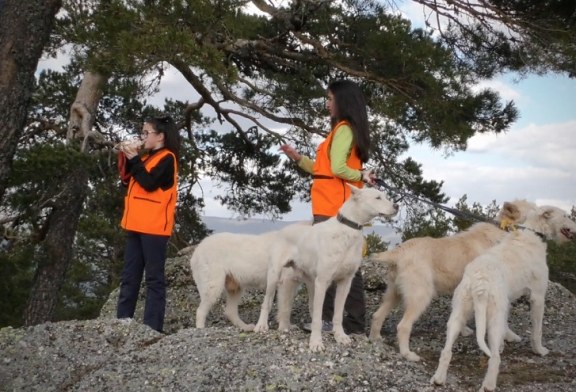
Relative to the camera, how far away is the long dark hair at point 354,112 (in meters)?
6.11

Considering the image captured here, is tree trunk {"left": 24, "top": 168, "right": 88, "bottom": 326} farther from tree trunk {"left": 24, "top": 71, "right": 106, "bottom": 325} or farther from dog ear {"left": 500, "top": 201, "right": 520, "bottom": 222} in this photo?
dog ear {"left": 500, "top": 201, "right": 520, "bottom": 222}

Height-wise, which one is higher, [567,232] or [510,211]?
[510,211]

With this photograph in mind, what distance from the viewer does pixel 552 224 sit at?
22.8 feet

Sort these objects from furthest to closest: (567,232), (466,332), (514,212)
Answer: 1. (466,332)
2. (514,212)
3. (567,232)

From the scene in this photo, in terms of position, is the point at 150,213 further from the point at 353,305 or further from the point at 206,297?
the point at 353,305

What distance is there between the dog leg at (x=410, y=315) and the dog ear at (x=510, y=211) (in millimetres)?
1231

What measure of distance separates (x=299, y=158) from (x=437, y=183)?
6652 mm

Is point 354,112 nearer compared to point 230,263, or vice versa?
point 354,112

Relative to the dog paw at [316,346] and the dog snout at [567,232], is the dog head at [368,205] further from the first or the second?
the dog snout at [567,232]

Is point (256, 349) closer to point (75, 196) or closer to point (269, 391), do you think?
point (269, 391)

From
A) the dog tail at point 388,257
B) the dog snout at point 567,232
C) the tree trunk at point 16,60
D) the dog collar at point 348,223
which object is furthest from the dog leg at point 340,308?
the tree trunk at point 16,60

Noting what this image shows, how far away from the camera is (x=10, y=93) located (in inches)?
262

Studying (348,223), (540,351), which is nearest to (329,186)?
(348,223)

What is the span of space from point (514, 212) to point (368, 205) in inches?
90.6
